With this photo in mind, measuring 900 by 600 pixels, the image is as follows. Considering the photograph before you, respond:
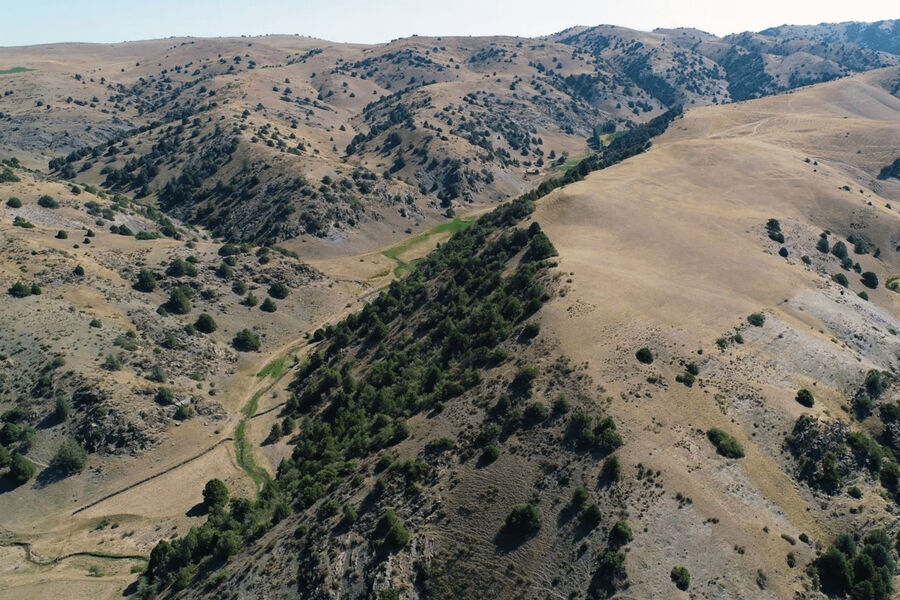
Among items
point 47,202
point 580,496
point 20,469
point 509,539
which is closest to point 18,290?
point 20,469

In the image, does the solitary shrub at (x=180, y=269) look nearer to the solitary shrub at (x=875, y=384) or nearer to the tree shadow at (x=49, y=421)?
the tree shadow at (x=49, y=421)

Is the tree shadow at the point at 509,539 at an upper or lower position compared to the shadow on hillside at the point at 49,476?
upper

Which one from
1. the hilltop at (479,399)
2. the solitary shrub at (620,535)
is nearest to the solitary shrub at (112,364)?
the hilltop at (479,399)

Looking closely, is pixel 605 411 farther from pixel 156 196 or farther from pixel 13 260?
pixel 156 196

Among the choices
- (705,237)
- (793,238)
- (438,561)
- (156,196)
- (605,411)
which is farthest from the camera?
(156,196)

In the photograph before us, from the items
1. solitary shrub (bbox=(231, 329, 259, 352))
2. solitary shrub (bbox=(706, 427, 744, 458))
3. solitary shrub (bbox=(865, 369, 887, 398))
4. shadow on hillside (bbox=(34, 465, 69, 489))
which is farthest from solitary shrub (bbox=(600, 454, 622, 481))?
solitary shrub (bbox=(231, 329, 259, 352))

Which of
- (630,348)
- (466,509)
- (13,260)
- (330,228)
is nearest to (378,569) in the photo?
(466,509)
